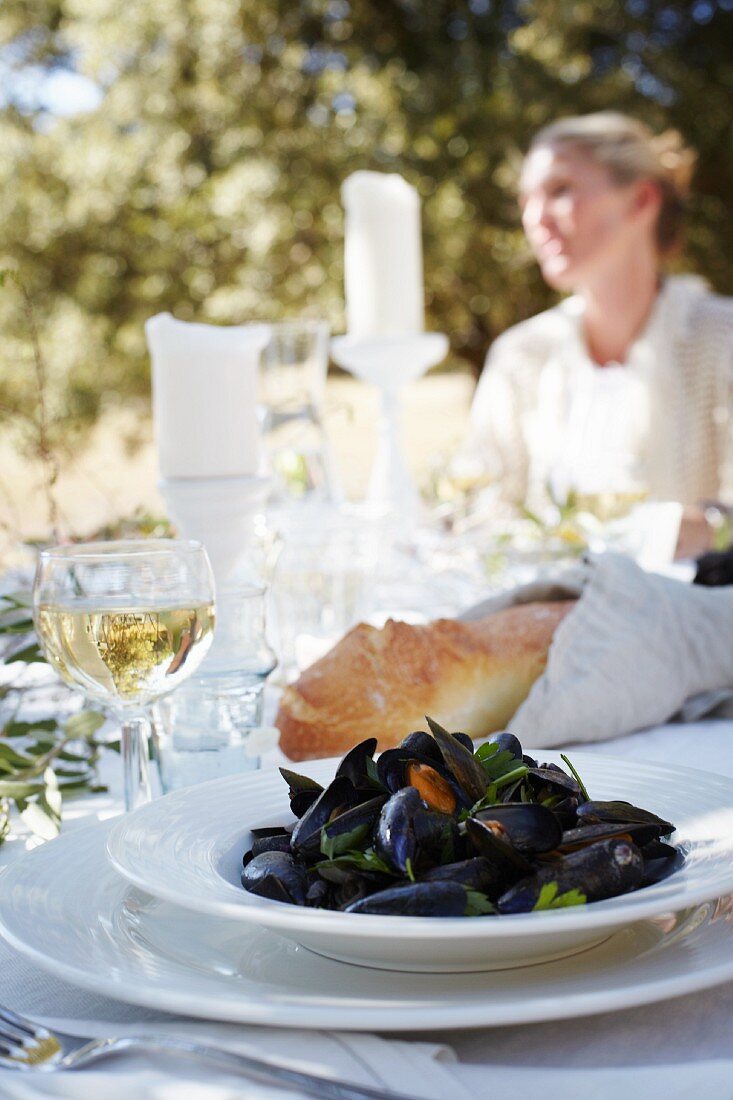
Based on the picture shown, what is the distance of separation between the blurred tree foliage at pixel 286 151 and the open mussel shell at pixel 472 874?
310 inches

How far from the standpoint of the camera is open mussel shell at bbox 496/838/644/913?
59 cm

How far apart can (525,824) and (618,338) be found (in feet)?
12.0

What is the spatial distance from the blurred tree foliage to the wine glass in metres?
7.53

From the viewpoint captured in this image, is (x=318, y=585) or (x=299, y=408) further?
(x=299, y=408)

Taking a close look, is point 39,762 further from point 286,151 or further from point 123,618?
point 286,151

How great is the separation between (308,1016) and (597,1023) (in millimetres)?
148

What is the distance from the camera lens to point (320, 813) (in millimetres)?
661

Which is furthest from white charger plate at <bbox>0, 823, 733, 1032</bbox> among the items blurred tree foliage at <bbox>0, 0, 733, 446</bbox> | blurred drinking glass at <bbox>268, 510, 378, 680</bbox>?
blurred tree foliage at <bbox>0, 0, 733, 446</bbox>

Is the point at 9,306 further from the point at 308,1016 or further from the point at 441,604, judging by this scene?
the point at 308,1016

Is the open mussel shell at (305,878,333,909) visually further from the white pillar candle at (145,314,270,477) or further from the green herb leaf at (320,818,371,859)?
the white pillar candle at (145,314,270,477)

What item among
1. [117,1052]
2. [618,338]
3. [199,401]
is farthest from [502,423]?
[117,1052]

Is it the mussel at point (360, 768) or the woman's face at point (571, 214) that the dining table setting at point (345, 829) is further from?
the woman's face at point (571, 214)

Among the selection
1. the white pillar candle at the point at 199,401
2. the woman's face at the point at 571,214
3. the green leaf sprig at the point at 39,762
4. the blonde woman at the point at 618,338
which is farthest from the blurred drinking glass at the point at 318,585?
the woman's face at the point at 571,214

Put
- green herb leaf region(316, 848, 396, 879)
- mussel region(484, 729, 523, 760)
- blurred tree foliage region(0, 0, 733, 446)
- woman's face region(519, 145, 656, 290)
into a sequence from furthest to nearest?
1. blurred tree foliage region(0, 0, 733, 446)
2. woman's face region(519, 145, 656, 290)
3. mussel region(484, 729, 523, 760)
4. green herb leaf region(316, 848, 396, 879)
